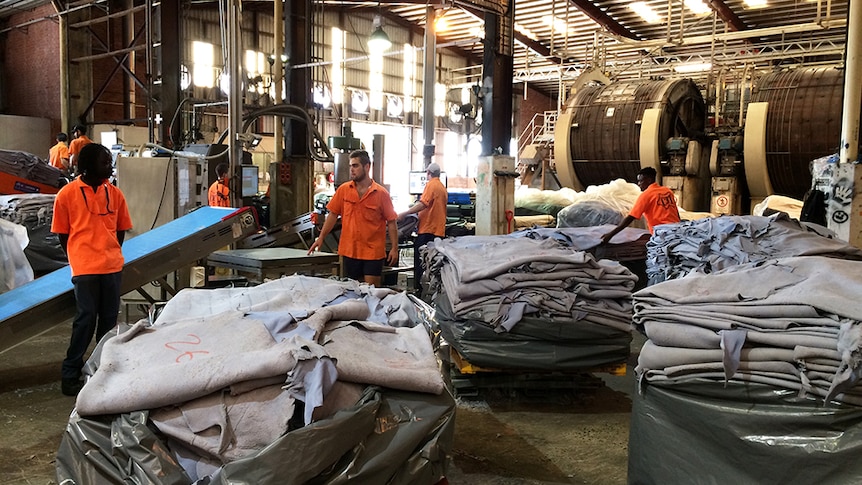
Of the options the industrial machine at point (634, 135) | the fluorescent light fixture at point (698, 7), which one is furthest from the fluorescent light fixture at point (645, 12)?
the industrial machine at point (634, 135)

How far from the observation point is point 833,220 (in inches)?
241

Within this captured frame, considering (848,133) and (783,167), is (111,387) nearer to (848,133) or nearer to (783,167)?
(848,133)

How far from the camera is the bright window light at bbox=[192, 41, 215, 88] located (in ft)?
64.6

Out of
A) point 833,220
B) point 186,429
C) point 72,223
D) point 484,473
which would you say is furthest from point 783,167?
point 186,429

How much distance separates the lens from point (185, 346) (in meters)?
2.17

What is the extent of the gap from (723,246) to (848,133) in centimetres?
224

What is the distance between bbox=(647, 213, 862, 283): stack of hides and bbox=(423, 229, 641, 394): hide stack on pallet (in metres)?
0.66

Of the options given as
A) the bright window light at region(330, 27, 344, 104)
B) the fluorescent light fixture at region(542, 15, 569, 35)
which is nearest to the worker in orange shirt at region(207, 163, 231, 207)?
the bright window light at region(330, 27, 344, 104)

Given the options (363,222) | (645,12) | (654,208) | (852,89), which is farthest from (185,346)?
(645,12)

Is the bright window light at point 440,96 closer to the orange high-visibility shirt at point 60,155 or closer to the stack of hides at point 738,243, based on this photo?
the orange high-visibility shirt at point 60,155

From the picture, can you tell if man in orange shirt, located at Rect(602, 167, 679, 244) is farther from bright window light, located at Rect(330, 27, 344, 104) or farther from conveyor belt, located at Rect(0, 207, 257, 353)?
bright window light, located at Rect(330, 27, 344, 104)

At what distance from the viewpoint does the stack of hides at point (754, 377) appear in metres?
2.45

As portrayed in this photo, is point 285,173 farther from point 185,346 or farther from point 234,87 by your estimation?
point 185,346

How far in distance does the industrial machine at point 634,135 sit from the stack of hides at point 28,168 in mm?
9122
